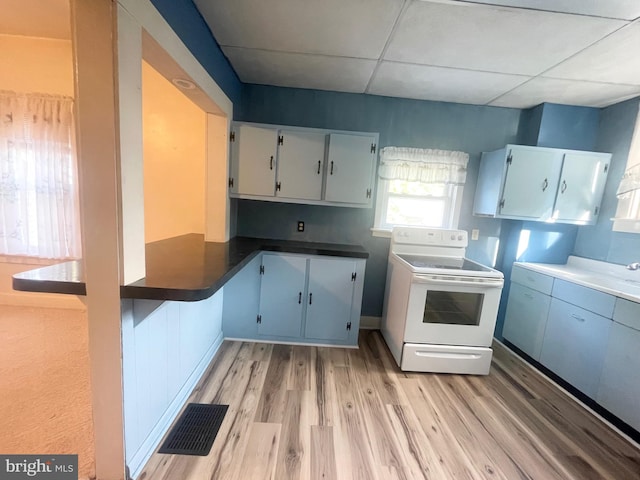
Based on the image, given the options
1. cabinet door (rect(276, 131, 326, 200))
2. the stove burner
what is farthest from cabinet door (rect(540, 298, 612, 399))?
cabinet door (rect(276, 131, 326, 200))

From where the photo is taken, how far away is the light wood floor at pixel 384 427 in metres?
1.39

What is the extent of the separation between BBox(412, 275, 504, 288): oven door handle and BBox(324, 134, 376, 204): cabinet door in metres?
0.83

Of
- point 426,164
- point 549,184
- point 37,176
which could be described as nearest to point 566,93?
point 549,184

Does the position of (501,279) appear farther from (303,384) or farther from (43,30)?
(43,30)

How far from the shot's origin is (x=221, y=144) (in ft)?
7.32

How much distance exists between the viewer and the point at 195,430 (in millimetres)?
1547

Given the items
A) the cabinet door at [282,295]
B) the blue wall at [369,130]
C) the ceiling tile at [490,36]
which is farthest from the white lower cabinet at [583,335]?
the cabinet door at [282,295]

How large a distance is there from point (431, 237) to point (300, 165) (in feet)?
4.70

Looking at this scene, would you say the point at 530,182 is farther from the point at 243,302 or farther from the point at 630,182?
the point at 243,302

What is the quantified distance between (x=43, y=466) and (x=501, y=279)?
2.96m

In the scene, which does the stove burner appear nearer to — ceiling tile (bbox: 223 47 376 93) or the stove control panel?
the stove control panel

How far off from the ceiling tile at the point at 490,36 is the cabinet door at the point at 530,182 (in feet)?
2.33

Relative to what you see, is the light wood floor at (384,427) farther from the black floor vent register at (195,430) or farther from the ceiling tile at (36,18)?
the ceiling tile at (36,18)

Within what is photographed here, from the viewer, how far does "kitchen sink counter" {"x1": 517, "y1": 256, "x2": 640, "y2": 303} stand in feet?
6.09
